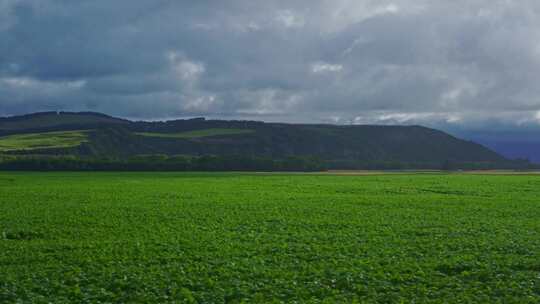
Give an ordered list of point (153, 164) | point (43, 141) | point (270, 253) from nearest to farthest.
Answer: point (270, 253) → point (153, 164) → point (43, 141)

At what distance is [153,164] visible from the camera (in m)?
121

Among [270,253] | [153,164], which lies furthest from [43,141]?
[270,253]

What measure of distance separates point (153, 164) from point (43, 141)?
7254cm

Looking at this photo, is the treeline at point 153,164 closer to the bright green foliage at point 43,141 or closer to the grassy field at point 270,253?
the bright green foliage at point 43,141

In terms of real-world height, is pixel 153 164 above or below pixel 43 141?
below

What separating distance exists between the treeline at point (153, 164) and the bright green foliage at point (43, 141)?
40.2 meters

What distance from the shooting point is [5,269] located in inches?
832

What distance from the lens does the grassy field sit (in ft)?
58.6

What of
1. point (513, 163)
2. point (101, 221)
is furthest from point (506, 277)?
point (513, 163)

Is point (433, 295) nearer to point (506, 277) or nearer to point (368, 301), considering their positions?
point (368, 301)

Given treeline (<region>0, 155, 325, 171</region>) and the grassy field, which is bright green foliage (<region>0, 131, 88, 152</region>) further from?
the grassy field

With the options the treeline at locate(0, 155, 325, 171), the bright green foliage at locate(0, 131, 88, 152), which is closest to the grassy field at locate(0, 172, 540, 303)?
the treeline at locate(0, 155, 325, 171)

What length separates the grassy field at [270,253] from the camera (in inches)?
704

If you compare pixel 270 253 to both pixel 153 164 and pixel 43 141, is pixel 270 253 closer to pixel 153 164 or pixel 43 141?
pixel 153 164
